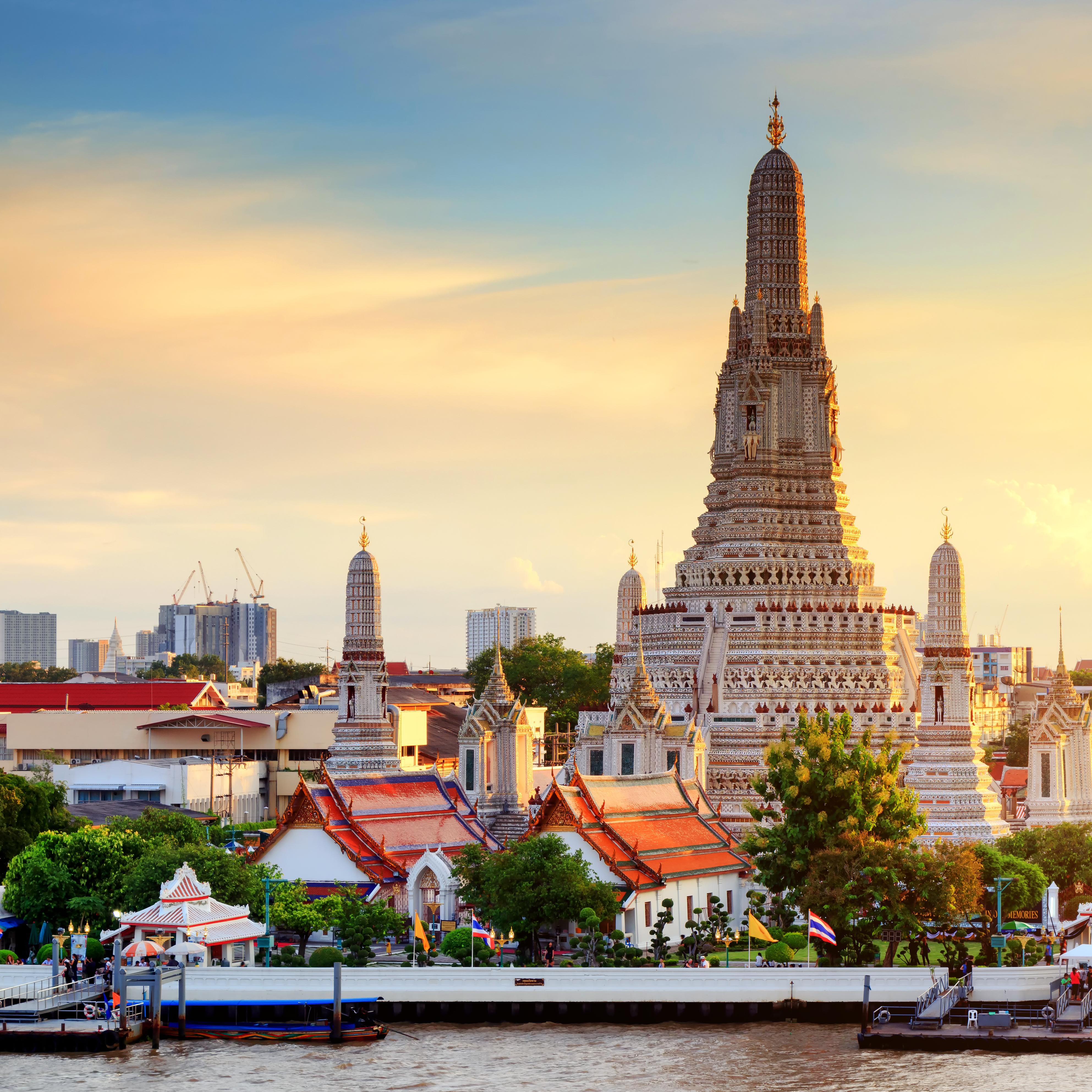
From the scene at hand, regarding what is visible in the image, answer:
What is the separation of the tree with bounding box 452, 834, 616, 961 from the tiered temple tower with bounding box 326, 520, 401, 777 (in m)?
27.7

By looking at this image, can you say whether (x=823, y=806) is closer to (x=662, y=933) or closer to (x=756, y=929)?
(x=756, y=929)

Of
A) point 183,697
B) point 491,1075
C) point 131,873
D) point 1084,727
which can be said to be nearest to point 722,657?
point 1084,727

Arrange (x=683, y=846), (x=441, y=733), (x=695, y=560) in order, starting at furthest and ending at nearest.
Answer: (x=441, y=733), (x=695, y=560), (x=683, y=846)

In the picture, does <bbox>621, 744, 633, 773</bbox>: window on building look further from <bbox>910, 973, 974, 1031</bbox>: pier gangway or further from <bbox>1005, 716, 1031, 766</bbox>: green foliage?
<bbox>1005, 716, 1031, 766</bbox>: green foliage

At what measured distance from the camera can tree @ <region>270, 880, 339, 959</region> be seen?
2820 inches

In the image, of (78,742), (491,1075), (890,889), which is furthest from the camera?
(78,742)

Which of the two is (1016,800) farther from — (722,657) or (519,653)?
(519,653)

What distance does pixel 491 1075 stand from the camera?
58406 millimetres

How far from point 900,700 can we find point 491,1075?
1819 inches

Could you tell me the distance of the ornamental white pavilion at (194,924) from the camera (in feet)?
221

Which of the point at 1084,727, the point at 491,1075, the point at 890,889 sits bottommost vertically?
the point at 491,1075

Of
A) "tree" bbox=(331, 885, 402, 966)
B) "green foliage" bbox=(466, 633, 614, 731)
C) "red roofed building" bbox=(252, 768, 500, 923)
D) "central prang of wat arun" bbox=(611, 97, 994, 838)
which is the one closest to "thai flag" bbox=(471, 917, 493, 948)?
"tree" bbox=(331, 885, 402, 966)

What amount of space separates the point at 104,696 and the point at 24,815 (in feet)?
308

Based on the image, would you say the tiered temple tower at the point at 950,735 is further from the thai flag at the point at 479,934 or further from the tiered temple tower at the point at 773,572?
the thai flag at the point at 479,934
